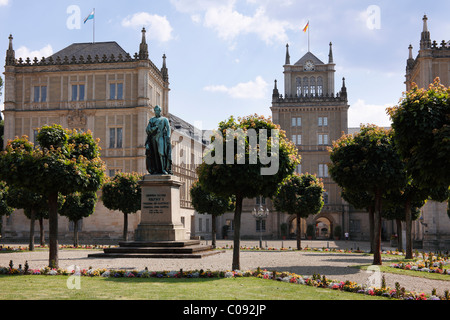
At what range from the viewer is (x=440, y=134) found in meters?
13.5

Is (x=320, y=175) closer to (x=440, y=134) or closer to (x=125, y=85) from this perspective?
(x=125, y=85)

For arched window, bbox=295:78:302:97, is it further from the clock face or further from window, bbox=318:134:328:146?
window, bbox=318:134:328:146

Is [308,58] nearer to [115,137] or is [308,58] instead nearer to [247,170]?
[115,137]

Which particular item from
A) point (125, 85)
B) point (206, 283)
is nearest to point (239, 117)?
point (206, 283)

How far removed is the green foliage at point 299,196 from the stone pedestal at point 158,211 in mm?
15636

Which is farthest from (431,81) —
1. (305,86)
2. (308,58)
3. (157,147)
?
(308,58)

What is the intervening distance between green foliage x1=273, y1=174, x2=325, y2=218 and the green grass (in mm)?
Answer: 23629

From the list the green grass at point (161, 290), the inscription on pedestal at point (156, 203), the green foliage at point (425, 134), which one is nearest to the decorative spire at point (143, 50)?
the inscription on pedestal at point (156, 203)

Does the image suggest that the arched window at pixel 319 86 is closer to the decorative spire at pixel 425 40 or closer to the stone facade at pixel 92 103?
the decorative spire at pixel 425 40

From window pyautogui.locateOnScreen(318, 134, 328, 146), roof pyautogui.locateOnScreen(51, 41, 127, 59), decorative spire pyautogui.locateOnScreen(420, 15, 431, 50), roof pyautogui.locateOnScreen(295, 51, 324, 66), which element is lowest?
window pyautogui.locateOnScreen(318, 134, 328, 146)

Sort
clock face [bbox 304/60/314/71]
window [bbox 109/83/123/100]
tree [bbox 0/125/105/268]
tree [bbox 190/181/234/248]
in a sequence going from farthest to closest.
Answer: clock face [bbox 304/60/314/71], window [bbox 109/83/123/100], tree [bbox 190/181/234/248], tree [bbox 0/125/105/268]

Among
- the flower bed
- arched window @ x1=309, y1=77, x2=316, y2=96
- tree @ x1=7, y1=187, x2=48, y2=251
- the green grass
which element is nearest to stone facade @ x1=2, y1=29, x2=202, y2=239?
tree @ x1=7, y1=187, x2=48, y2=251

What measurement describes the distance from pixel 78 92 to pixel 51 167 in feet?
128

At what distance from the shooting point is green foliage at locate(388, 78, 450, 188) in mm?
13648
